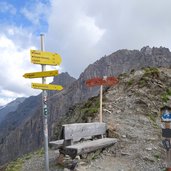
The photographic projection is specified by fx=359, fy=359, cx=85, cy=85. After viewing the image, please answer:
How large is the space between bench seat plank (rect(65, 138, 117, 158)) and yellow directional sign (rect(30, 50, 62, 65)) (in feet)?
9.80

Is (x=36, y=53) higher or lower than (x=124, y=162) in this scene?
higher

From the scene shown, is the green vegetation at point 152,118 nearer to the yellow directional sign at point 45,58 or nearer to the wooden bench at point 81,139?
the wooden bench at point 81,139

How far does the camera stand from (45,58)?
29.9ft

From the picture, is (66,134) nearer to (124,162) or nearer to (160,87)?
(124,162)

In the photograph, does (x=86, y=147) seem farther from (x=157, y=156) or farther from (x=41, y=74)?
(x=41, y=74)

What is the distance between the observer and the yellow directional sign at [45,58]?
886cm

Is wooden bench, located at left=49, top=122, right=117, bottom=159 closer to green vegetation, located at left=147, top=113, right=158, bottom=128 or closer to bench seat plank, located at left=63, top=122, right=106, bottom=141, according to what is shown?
bench seat plank, located at left=63, top=122, right=106, bottom=141

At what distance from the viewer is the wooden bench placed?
11.1 m

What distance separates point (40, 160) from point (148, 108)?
5902 mm

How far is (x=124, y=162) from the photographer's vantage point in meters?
12.0

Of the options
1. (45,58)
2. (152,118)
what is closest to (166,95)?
(152,118)

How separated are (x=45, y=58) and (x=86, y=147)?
12.2 feet

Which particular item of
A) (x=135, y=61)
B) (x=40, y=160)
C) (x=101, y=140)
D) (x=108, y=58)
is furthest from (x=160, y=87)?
(x=108, y=58)

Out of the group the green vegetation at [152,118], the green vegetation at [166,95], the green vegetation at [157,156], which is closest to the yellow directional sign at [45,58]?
the green vegetation at [157,156]
